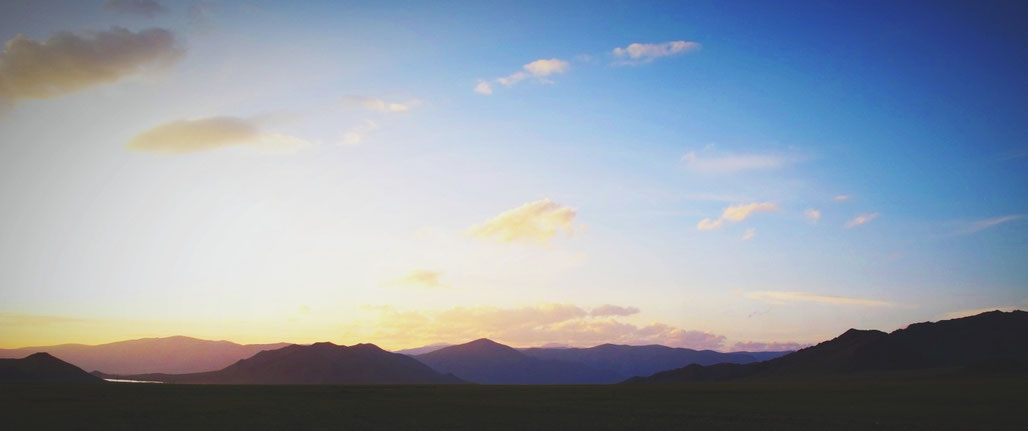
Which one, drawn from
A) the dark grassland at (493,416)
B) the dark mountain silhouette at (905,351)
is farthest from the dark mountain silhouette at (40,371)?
the dark mountain silhouette at (905,351)

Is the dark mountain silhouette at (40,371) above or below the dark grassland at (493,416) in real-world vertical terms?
below

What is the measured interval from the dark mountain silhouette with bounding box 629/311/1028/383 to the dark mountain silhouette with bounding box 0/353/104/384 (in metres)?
155

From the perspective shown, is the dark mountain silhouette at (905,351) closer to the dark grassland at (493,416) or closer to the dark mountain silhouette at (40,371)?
the dark grassland at (493,416)

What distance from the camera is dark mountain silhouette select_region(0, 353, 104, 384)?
125625 mm

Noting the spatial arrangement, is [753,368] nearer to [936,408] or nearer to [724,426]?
[936,408]

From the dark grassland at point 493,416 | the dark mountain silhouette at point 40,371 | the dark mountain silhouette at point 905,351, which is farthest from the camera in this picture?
the dark mountain silhouette at point 905,351

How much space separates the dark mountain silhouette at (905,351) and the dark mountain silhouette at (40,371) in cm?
15528

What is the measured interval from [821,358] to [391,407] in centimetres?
14951

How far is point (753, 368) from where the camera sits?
165 metres

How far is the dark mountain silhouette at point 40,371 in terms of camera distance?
126 m

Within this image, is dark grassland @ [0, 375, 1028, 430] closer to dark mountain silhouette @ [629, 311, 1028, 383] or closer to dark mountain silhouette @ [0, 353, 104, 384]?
dark mountain silhouette @ [0, 353, 104, 384]

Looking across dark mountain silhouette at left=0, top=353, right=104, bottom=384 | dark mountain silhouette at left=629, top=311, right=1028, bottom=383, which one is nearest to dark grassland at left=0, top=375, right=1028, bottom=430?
dark mountain silhouette at left=0, top=353, right=104, bottom=384

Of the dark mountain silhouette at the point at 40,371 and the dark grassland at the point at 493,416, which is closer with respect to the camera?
the dark grassland at the point at 493,416

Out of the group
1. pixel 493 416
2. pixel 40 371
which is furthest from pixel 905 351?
pixel 40 371
